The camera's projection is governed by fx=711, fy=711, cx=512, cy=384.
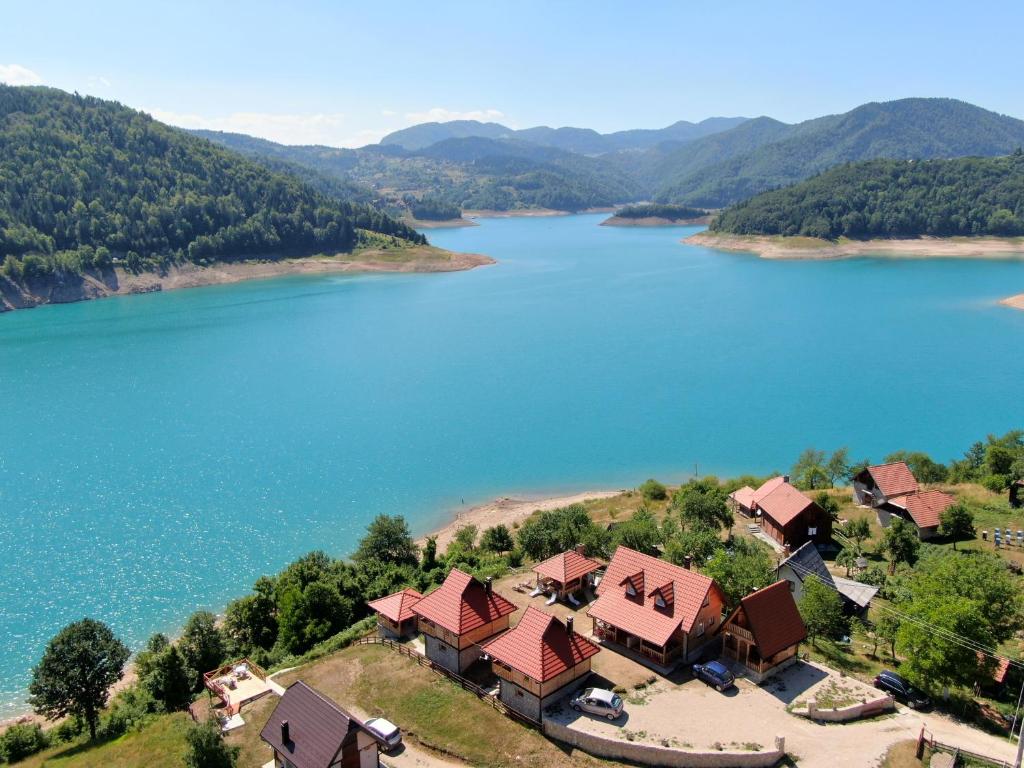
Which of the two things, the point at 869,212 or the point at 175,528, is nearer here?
the point at 175,528

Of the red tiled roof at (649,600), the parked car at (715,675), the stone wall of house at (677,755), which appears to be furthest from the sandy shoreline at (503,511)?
the stone wall of house at (677,755)

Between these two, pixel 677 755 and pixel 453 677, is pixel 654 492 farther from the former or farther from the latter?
pixel 677 755

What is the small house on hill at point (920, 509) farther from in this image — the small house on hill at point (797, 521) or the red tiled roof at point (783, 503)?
the red tiled roof at point (783, 503)

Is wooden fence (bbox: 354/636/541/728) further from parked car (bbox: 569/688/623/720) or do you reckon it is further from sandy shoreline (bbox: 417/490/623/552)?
sandy shoreline (bbox: 417/490/623/552)

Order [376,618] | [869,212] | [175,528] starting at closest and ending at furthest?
[376,618] < [175,528] < [869,212]

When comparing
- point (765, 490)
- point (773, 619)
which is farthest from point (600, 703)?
point (765, 490)

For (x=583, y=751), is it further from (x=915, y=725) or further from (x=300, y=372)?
(x=300, y=372)

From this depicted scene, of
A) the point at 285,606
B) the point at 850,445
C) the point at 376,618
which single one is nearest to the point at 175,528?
the point at 285,606
